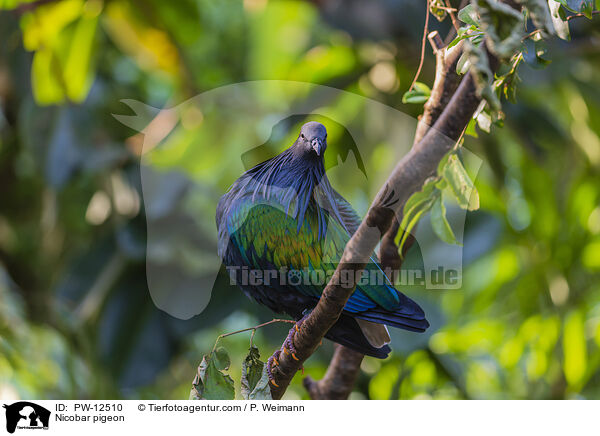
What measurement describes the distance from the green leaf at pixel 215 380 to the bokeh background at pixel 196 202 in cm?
6

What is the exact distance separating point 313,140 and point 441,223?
0.10 m

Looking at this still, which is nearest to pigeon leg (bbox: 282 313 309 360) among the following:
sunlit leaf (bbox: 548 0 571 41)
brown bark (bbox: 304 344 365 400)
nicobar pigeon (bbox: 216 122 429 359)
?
nicobar pigeon (bbox: 216 122 429 359)

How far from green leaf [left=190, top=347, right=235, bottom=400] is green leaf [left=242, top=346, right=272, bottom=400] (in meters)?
0.01

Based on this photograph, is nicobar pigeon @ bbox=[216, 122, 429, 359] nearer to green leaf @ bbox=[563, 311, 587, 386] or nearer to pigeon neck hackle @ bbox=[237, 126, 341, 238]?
pigeon neck hackle @ bbox=[237, 126, 341, 238]

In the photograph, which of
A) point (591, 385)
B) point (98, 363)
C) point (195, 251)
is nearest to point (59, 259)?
point (98, 363)

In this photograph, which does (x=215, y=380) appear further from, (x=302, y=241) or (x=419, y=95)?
(x=419, y=95)

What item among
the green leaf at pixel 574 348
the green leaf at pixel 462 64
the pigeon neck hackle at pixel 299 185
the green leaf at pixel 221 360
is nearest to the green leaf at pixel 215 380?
the green leaf at pixel 221 360

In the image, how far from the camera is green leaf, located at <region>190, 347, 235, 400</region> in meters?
0.35

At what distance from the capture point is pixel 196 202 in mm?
500

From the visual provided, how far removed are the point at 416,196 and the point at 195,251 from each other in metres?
0.21

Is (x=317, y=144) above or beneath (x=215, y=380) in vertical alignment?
above

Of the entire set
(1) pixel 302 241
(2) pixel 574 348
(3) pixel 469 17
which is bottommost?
(2) pixel 574 348
